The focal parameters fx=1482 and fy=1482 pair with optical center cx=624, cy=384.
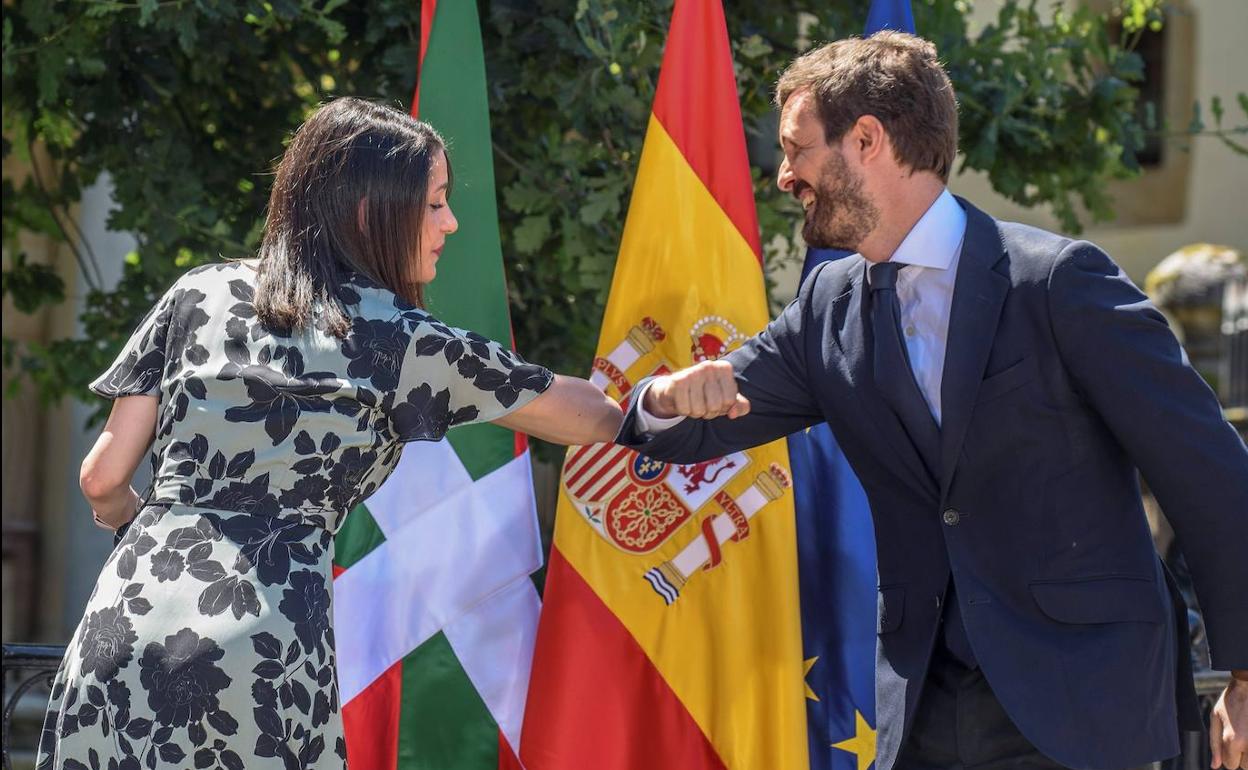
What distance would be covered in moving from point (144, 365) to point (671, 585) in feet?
4.61

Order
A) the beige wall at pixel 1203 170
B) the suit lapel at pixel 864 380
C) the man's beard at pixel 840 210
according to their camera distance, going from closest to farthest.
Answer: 1. the suit lapel at pixel 864 380
2. the man's beard at pixel 840 210
3. the beige wall at pixel 1203 170

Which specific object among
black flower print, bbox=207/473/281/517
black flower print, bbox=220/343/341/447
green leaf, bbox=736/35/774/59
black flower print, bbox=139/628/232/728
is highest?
green leaf, bbox=736/35/774/59

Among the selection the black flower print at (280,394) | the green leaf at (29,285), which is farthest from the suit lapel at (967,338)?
the green leaf at (29,285)

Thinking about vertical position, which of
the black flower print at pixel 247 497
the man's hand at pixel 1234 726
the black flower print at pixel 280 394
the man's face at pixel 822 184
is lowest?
the man's hand at pixel 1234 726

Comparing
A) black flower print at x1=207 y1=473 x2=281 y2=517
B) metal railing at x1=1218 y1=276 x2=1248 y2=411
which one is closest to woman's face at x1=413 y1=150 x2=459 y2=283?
black flower print at x1=207 y1=473 x2=281 y2=517

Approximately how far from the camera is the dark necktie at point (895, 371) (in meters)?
2.65

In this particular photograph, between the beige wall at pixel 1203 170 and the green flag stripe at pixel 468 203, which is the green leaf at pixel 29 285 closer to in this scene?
the green flag stripe at pixel 468 203

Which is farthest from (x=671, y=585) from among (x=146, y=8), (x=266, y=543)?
(x=146, y=8)

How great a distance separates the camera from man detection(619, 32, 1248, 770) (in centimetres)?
244

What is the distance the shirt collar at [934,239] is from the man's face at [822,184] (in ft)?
0.27

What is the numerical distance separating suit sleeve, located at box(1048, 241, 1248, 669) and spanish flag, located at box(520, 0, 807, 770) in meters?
1.12

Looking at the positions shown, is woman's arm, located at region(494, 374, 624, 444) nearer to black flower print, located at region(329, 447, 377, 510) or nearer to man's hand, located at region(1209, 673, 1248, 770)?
black flower print, located at region(329, 447, 377, 510)

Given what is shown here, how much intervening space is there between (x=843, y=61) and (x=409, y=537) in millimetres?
1527

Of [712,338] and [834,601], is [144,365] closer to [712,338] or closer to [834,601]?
[712,338]
